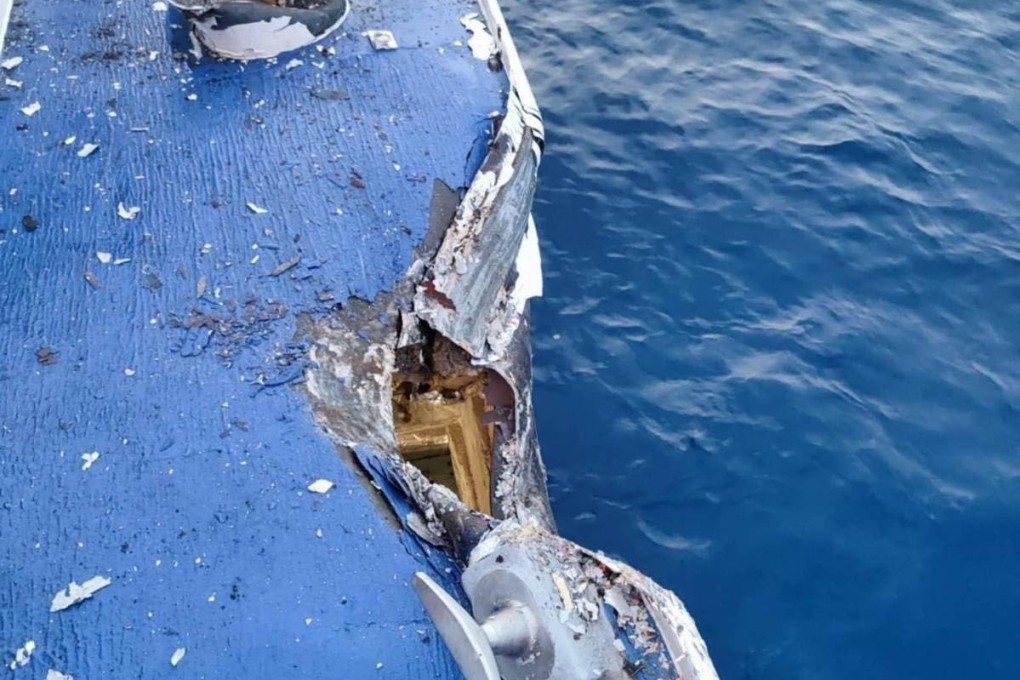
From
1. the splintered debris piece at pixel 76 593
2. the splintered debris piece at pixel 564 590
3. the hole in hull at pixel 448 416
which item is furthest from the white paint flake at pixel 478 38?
the splintered debris piece at pixel 76 593

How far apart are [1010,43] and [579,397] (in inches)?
164

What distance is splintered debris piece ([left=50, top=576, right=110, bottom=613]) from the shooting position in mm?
2549

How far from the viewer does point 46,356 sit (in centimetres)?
307

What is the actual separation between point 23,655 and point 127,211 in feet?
5.36

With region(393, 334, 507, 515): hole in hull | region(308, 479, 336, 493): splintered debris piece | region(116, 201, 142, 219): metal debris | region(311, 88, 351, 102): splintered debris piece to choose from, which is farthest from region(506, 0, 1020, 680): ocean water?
region(116, 201, 142, 219): metal debris

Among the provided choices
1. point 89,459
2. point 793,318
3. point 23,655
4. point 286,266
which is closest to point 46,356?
point 89,459

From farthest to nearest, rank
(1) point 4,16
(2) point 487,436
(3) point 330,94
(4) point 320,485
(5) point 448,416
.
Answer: (1) point 4,16 → (3) point 330,94 → (5) point 448,416 → (2) point 487,436 → (4) point 320,485

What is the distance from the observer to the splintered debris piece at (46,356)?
3.06 meters

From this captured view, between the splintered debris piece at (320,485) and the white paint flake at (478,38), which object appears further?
the white paint flake at (478,38)

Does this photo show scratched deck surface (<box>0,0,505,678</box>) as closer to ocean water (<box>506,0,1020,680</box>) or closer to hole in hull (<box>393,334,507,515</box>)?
hole in hull (<box>393,334,507,515</box>)

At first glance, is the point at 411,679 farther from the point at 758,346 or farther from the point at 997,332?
the point at 997,332

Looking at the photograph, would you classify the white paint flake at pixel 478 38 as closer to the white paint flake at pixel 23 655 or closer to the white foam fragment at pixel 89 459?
the white foam fragment at pixel 89 459

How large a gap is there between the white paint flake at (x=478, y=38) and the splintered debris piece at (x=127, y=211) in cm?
160

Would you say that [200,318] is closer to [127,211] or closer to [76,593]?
[127,211]
